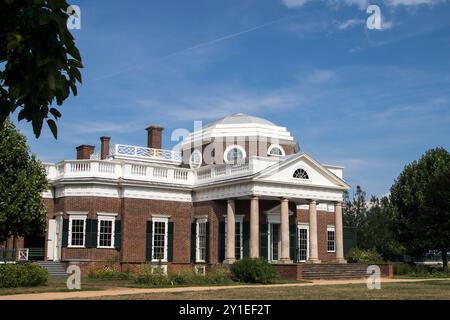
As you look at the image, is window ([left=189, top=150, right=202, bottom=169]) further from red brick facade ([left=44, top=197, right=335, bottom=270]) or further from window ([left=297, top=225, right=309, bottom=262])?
window ([left=297, top=225, right=309, bottom=262])

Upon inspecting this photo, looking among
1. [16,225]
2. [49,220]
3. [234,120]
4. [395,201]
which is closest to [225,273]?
[16,225]

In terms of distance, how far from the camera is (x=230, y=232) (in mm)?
32969

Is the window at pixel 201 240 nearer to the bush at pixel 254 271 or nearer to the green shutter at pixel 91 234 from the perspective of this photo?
the green shutter at pixel 91 234

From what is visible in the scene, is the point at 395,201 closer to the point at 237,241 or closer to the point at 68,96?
the point at 237,241

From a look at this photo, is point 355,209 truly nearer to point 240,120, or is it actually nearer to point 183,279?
point 240,120

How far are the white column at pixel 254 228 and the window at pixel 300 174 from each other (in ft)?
10.9

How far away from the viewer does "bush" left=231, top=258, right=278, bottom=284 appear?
2678 centimetres

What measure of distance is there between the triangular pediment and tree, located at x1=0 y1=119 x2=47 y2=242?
12.4 meters

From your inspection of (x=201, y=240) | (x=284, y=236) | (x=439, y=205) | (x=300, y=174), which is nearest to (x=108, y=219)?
(x=201, y=240)

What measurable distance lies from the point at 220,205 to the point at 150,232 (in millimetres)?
4531

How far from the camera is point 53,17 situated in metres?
4.87

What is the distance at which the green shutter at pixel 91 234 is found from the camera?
3219 centimetres

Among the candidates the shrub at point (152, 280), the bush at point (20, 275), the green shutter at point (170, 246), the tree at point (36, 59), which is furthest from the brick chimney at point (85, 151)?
the tree at point (36, 59)

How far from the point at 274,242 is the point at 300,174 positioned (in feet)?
16.0
